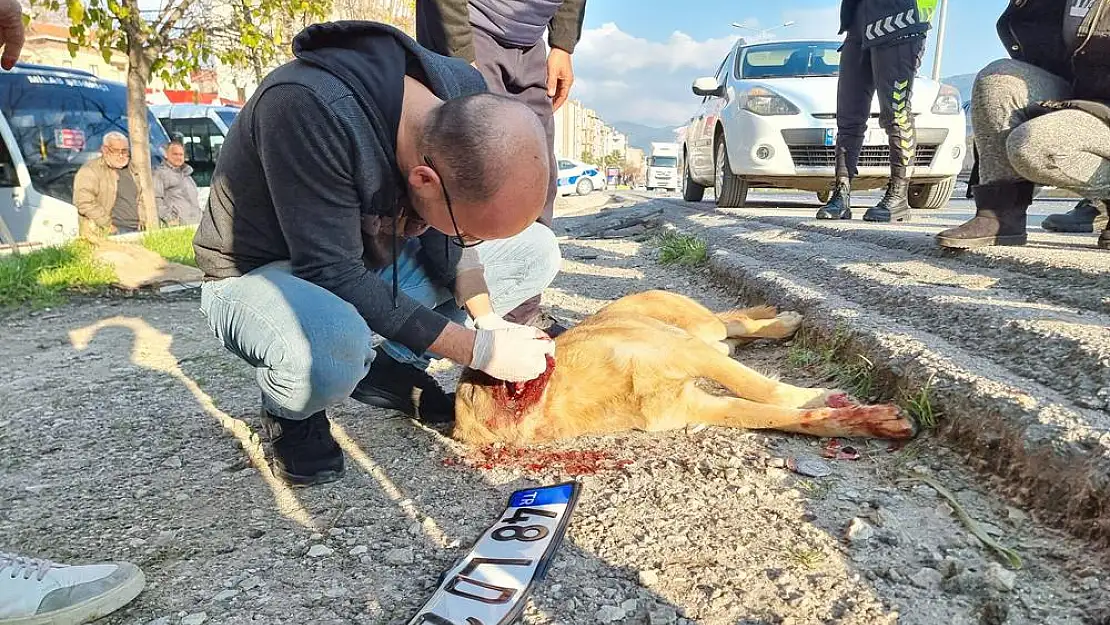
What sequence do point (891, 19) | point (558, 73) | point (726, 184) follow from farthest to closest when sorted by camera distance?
point (726, 184) → point (891, 19) → point (558, 73)

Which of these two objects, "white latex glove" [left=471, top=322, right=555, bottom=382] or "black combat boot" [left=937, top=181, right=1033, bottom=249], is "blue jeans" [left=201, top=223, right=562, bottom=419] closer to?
"white latex glove" [left=471, top=322, right=555, bottom=382]

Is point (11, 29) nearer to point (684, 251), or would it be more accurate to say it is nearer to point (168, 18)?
point (684, 251)

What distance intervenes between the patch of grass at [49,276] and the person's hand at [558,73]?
159 inches

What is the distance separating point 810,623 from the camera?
1.26 m

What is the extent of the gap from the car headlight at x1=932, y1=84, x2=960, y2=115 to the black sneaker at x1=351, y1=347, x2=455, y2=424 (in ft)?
19.9

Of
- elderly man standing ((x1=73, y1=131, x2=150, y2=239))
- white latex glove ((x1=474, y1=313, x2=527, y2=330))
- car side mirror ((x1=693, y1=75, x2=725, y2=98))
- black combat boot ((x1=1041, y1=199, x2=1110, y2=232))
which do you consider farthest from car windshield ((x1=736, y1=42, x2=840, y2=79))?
elderly man standing ((x1=73, y1=131, x2=150, y2=239))

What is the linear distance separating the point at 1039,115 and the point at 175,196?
10527mm

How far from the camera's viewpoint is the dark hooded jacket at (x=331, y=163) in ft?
5.24

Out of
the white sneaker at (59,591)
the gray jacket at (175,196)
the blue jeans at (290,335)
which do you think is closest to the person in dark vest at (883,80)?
the blue jeans at (290,335)

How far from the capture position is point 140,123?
7.94 metres

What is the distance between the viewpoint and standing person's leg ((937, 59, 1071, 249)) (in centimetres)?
305

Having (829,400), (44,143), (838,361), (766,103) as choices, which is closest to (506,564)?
(829,400)

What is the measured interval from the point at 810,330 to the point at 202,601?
7.56 feet

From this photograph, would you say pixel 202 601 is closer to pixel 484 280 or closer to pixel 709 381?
pixel 484 280
